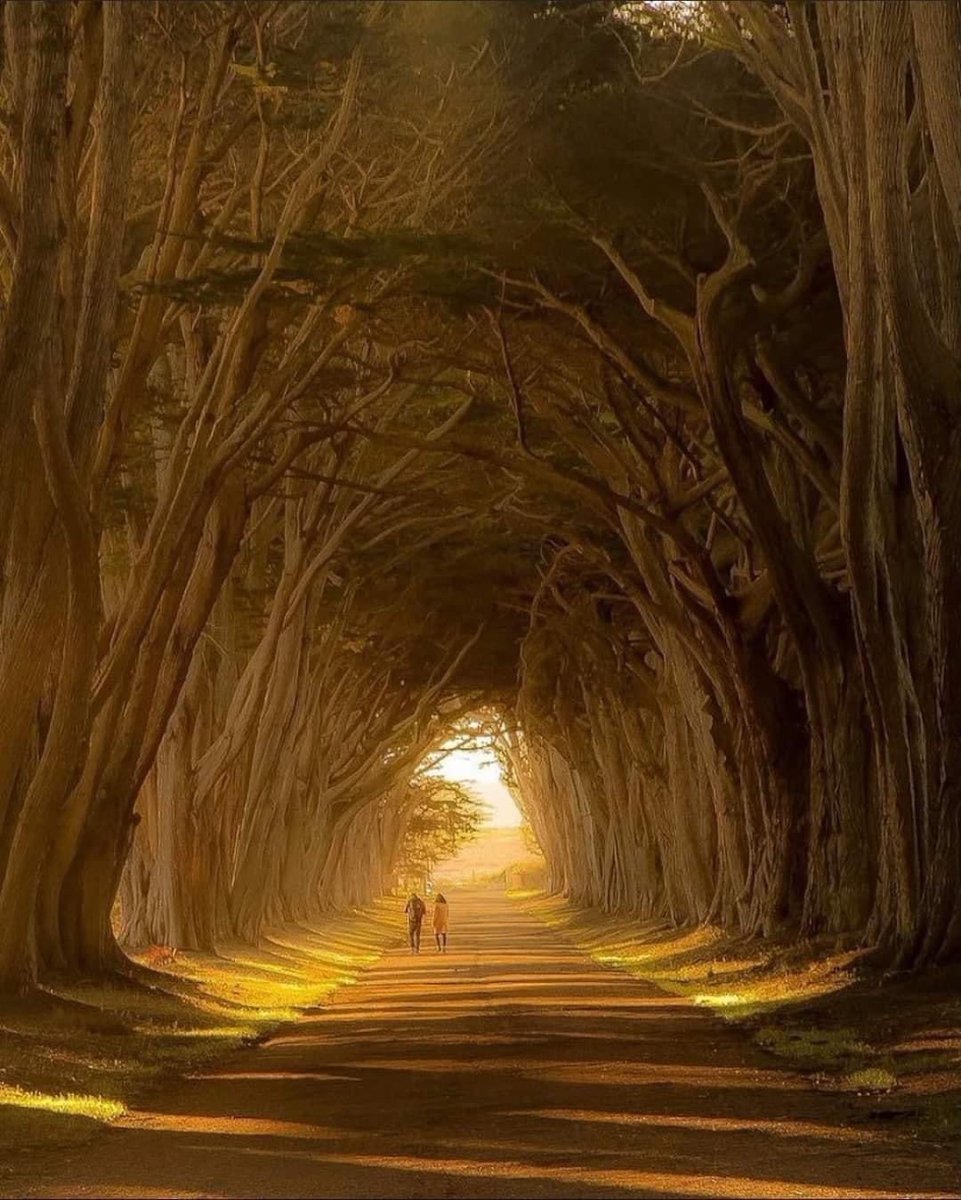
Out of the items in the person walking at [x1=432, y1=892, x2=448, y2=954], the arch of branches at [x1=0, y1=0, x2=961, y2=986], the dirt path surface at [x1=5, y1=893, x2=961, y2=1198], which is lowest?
the dirt path surface at [x1=5, y1=893, x2=961, y2=1198]

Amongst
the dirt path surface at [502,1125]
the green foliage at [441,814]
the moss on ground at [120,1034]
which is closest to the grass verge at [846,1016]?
the dirt path surface at [502,1125]

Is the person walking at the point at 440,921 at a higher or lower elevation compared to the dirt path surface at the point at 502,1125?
higher

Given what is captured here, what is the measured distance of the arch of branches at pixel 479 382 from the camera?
14086mm

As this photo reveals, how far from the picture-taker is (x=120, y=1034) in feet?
47.9

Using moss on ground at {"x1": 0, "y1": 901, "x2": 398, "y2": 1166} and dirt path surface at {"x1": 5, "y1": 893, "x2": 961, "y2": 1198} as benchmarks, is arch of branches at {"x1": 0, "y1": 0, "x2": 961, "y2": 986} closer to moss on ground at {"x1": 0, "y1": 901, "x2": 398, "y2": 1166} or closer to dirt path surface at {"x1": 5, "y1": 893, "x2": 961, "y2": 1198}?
moss on ground at {"x1": 0, "y1": 901, "x2": 398, "y2": 1166}

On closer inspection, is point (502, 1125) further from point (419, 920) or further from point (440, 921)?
point (419, 920)

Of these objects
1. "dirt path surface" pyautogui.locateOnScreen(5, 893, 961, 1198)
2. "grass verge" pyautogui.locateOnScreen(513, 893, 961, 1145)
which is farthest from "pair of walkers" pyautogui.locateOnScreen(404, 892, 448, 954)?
"dirt path surface" pyautogui.locateOnScreen(5, 893, 961, 1198)

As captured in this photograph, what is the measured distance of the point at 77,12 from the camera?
47.3 ft

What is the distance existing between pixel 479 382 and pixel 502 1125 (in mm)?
15119

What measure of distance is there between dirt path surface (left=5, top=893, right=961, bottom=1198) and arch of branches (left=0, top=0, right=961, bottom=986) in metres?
2.99

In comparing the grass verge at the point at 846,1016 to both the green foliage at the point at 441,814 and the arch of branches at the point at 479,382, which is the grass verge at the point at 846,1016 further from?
the green foliage at the point at 441,814

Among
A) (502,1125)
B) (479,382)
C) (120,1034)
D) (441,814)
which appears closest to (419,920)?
(479,382)

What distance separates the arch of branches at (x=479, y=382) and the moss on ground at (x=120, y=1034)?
34.2 inches

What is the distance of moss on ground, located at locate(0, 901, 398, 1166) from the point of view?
32.7ft
